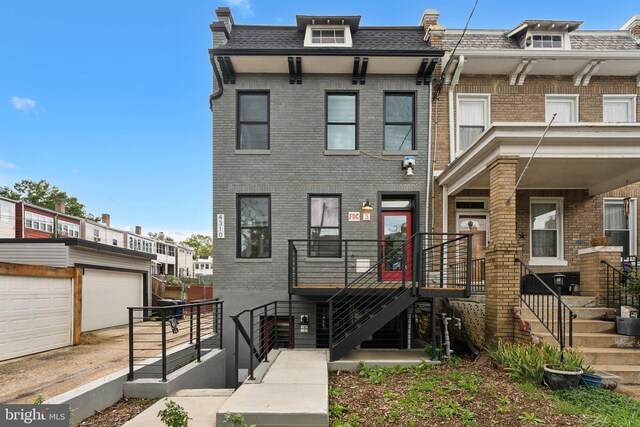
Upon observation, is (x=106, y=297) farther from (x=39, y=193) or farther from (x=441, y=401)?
(x=39, y=193)

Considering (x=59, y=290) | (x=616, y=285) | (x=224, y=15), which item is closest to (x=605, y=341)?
(x=616, y=285)

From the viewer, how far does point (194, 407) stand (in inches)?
181

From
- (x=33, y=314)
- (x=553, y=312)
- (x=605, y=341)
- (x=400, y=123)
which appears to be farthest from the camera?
(x=400, y=123)

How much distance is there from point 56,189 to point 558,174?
4801 cm

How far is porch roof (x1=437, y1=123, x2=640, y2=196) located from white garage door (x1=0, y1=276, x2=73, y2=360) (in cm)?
966

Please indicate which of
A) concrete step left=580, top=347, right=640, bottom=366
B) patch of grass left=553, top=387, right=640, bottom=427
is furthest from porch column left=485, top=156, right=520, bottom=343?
patch of grass left=553, top=387, right=640, bottom=427

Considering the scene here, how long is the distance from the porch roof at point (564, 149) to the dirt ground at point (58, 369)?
7643 millimetres

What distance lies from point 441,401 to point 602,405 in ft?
6.05

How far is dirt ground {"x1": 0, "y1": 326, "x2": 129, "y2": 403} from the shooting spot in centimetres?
534

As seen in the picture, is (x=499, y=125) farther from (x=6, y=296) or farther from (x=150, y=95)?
(x=150, y=95)

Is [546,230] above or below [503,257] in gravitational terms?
above

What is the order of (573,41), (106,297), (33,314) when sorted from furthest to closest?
(106,297)
(573,41)
(33,314)

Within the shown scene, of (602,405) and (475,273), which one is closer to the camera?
(602,405)

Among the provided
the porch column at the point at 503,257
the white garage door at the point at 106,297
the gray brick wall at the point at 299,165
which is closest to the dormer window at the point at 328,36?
the gray brick wall at the point at 299,165
